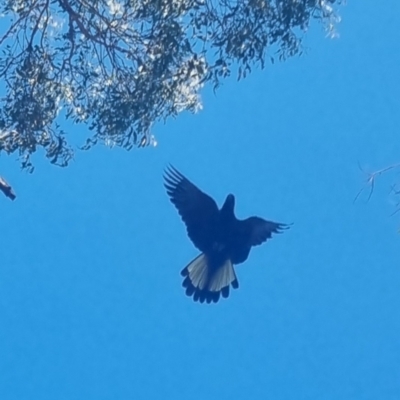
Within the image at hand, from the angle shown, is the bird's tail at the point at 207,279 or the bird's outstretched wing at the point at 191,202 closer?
the bird's outstretched wing at the point at 191,202

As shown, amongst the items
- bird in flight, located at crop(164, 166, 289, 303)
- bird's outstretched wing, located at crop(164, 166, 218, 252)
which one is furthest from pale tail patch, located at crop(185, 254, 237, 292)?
bird's outstretched wing, located at crop(164, 166, 218, 252)

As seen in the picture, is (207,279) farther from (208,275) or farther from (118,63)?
(118,63)

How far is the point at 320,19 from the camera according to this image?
521 cm

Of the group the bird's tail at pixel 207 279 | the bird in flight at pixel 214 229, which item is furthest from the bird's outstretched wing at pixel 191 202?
the bird's tail at pixel 207 279

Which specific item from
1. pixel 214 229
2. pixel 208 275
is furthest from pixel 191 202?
pixel 208 275

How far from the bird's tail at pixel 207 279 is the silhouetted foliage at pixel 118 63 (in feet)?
4.30

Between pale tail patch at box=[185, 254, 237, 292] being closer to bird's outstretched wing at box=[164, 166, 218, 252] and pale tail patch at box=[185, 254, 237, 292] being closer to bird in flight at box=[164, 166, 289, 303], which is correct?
bird in flight at box=[164, 166, 289, 303]

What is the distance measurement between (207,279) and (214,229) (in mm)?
529

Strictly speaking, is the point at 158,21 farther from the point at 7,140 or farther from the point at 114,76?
the point at 7,140

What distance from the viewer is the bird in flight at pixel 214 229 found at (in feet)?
20.1

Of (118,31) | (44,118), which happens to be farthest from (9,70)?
(118,31)

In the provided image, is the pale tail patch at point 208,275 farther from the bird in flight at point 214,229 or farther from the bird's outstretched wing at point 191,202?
the bird's outstretched wing at point 191,202

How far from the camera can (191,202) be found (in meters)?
6.11

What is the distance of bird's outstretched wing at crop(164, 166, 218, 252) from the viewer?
6.10m
